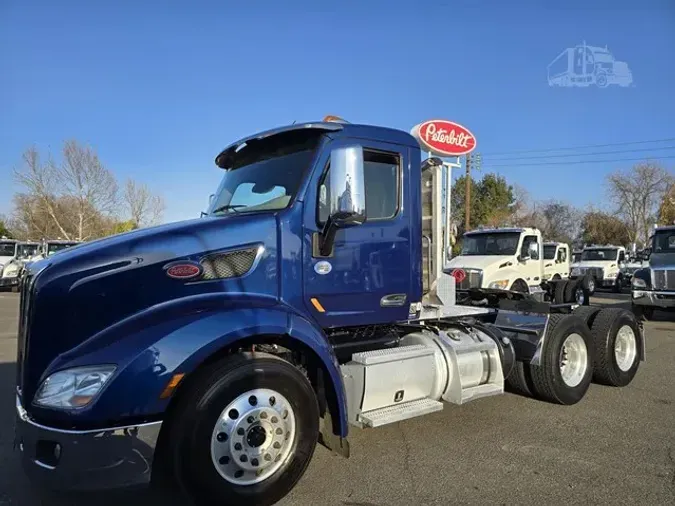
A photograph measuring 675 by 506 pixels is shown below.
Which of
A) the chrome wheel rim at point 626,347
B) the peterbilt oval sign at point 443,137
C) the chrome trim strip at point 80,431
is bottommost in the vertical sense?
the chrome wheel rim at point 626,347

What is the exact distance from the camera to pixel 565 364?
6.12m

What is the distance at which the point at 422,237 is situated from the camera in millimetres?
4883

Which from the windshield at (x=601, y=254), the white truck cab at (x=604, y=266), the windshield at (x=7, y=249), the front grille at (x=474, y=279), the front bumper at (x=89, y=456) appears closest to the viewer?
the front bumper at (x=89, y=456)

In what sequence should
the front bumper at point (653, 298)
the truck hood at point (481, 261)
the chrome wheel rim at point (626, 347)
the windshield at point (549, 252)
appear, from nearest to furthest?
the chrome wheel rim at point (626, 347) → the front bumper at point (653, 298) → the truck hood at point (481, 261) → the windshield at point (549, 252)

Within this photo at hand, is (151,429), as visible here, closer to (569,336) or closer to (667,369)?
(569,336)

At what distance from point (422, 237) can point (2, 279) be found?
22263mm

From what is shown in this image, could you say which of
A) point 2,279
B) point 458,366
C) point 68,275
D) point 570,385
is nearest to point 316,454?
point 458,366

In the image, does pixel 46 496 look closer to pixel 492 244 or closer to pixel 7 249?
pixel 492 244

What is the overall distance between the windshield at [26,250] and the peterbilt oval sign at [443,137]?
74.0ft

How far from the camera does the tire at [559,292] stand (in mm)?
16538

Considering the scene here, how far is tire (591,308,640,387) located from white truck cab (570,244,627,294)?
19141mm

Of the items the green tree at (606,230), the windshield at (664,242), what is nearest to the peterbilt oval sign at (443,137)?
the windshield at (664,242)

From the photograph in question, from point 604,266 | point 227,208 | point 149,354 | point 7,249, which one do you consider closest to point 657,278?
point 227,208

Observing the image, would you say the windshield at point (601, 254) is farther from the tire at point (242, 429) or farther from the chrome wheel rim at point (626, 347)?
the tire at point (242, 429)
